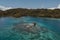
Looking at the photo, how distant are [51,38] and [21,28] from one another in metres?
4.45

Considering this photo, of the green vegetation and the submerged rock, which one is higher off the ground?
the submerged rock

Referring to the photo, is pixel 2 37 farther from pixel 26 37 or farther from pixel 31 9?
pixel 31 9

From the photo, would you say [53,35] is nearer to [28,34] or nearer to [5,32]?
[28,34]

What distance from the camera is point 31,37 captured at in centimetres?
1497

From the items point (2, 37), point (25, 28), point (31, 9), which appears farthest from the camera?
point (31, 9)

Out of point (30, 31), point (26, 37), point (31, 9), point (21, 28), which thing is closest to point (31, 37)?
point (26, 37)

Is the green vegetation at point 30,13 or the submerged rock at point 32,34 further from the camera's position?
the green vegetation at point 30,13

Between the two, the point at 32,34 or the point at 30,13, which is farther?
the point at 30,13

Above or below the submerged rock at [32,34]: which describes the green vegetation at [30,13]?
below

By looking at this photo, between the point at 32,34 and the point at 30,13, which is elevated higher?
the point at 32,34

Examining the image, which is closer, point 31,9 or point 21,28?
point 21,28

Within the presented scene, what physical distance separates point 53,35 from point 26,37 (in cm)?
359

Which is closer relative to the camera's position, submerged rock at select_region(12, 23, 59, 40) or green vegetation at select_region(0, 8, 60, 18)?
submerged rock at select_region(12, 23, 59, 40)

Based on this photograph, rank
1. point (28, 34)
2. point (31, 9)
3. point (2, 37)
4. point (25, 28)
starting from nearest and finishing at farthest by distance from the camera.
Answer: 1. point (2, 37)
2. point (28, 34)
3. point (25, 28)
4. point (31, 9)
